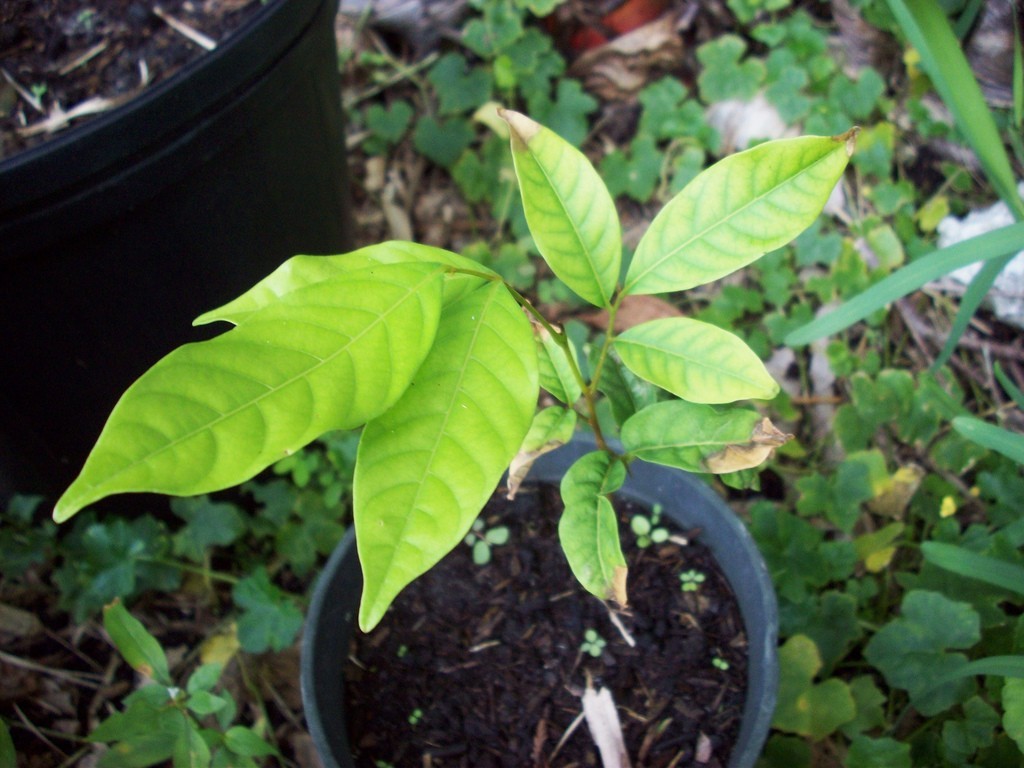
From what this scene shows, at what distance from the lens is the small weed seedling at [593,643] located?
109 centimetres

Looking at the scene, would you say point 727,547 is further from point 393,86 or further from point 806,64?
point 393,86

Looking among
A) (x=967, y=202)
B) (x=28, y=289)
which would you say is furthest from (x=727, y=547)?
(x=967, y=202)

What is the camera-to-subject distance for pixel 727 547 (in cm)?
110

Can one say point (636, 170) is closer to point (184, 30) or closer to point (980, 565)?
point (184, 30)

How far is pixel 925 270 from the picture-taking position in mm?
1034

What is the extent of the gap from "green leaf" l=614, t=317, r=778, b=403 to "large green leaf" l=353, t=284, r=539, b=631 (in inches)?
6.4

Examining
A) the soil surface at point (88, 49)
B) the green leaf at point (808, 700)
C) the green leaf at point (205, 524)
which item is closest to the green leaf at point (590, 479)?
the green leaf at point (808, 700)

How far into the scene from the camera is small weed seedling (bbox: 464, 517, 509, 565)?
46.2 inches

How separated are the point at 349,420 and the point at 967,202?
1.69 m

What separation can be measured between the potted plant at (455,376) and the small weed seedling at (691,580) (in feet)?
1.09

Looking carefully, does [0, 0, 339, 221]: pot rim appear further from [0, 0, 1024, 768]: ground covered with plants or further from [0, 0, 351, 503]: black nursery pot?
[0, 0, 1024, 768]: ground covered with plants

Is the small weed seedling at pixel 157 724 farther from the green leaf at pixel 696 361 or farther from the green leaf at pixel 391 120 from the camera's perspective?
the green leaf at pixel 391 120

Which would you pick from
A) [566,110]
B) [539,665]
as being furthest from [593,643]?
[566,110]

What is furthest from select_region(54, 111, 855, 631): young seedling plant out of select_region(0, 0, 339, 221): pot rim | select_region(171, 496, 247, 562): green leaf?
select_region(171, 496, 247, 562): green leaf
